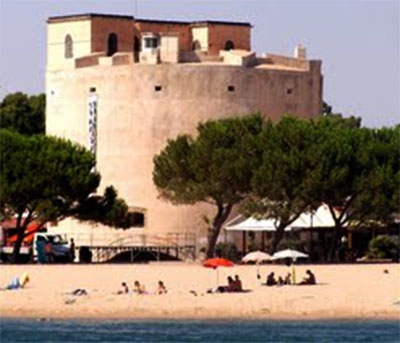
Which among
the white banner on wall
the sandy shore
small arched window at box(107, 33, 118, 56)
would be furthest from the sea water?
small arched window at box(107, 33, 118, 56)

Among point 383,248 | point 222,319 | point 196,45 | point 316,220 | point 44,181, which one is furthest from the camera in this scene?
point 196,45

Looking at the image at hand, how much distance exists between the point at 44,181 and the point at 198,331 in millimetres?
22593

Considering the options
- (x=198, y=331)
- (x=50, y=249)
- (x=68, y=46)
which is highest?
(x=68, y=46)

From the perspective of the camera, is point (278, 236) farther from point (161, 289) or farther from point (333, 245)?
point (161, 289)

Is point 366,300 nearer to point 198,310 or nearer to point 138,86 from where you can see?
point 198,310

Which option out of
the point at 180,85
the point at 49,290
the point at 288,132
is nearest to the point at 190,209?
the point at 180,85

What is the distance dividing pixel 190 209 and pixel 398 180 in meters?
13.4

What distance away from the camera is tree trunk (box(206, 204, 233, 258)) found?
73625 mm

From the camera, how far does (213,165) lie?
70625 mm

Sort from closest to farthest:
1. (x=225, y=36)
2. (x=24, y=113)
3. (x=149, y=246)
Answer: (x=149, y=246)
(x=225, y=36)
(x=24, y=113)

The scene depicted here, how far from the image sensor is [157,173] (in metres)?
74.6

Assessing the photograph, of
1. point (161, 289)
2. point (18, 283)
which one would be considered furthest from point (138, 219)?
point (161, 289)

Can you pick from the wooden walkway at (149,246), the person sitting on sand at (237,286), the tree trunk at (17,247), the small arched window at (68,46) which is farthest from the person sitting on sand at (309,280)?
the small arched window at (68,46)

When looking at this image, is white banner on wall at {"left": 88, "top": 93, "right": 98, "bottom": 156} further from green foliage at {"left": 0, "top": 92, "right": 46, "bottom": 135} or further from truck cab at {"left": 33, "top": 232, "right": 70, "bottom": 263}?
green foliage at {"left": 0, "top": 92, "right": 46, "bottom": 135}
